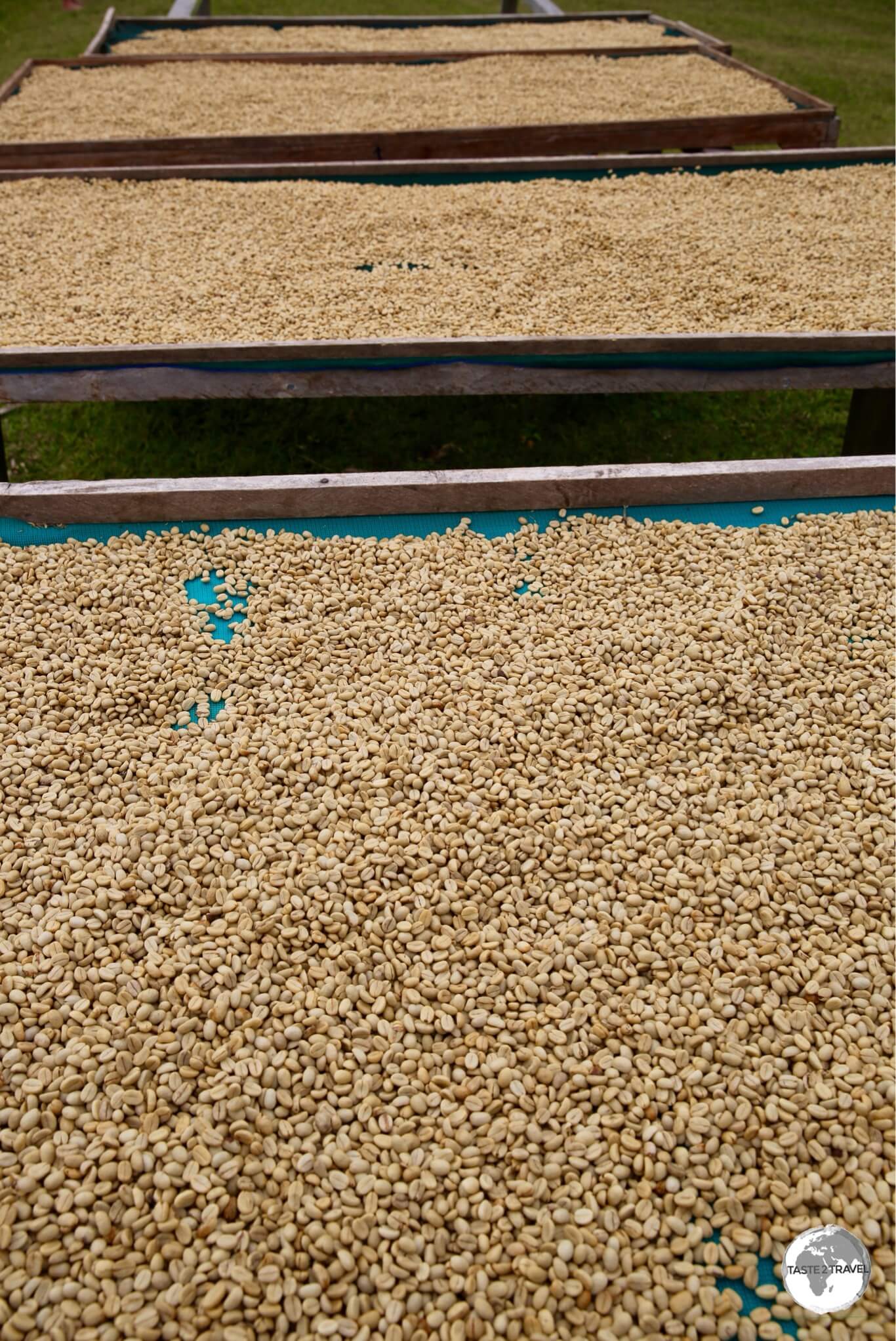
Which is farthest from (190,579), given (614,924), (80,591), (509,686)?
(614,924)

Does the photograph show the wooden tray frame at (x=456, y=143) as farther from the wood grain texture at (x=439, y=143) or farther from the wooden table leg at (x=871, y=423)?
the wooden table leg at (x=871, y=423)

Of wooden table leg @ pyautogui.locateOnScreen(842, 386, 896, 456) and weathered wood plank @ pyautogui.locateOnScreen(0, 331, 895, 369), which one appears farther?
wooden table leg @ pyautogui.locateOnScreen(842, 386, 896, 456)

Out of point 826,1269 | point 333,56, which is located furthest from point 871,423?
point 333,56

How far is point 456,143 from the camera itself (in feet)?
19.7

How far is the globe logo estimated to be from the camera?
5.21ft

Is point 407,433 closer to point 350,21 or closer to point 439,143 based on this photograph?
point 439,143

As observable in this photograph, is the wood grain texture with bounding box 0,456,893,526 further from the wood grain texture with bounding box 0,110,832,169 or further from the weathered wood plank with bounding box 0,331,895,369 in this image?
the wood grain texture with bounding box 0,110,832,169

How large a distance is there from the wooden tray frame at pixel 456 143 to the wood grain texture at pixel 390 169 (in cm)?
7

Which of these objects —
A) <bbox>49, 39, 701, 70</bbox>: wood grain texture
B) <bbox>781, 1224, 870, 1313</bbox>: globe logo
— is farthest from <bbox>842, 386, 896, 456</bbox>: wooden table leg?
<bbox>49, 39, 701, 70</bbox>: wood grain texture

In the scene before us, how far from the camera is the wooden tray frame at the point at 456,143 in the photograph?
5.73 m

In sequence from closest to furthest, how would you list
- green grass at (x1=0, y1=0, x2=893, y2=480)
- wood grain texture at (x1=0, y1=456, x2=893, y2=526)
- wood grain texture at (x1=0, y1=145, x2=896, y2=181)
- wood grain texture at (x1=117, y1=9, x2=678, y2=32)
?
wood grain texture at (x1=0, y1=456, x2=893, y2=526) → green grass at (x1=0, y1=0, x2=893, y2=480) → wood grain texture at (x1=0, y1=145, x2=896, y2=181) → wood grain texture at (x1=117, y1=9, x2=678, y2=32)

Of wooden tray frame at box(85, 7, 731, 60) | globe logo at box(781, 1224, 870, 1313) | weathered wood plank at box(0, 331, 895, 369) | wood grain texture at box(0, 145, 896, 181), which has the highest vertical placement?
wooden tray frame at box(85, 7, 731, 60)

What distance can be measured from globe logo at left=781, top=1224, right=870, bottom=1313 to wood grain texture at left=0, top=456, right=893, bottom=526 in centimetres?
231

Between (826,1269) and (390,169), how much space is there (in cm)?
592
